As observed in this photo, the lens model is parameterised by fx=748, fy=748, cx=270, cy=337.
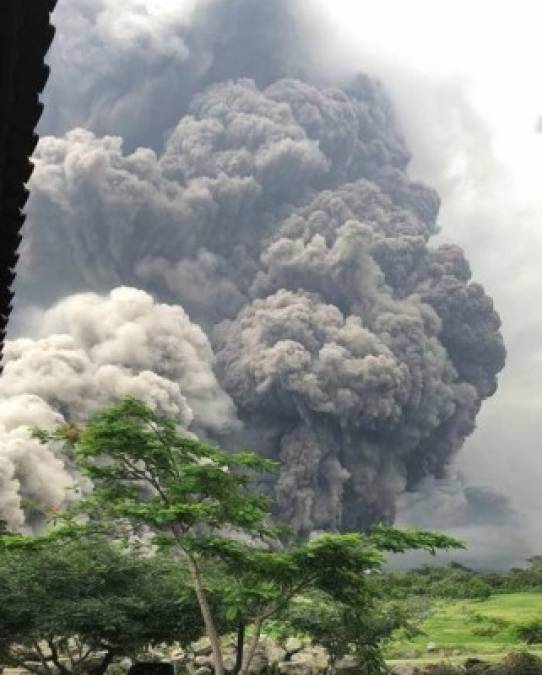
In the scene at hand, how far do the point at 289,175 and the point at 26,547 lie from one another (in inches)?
3929

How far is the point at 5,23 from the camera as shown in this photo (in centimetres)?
392

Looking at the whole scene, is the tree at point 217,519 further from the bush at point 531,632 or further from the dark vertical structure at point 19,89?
the bush at point 531,632

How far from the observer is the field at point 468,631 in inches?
1524

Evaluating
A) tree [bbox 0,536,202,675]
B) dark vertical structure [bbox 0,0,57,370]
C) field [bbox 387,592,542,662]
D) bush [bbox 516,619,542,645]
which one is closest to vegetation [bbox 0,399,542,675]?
tree [bbox 0,536,202,675]

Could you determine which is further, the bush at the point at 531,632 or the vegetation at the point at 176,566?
the bush at the point at 531,632

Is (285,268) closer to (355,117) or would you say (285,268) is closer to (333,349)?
(333,349)

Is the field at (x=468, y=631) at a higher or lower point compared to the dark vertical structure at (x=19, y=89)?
higher

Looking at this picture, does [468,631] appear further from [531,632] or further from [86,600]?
[86,600]

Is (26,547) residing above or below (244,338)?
below

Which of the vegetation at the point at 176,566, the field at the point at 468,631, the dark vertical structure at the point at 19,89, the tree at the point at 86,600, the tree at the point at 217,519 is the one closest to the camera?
the dark vertical structure at the point at 19,89

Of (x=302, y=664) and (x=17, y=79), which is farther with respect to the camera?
(x=302, y=664)

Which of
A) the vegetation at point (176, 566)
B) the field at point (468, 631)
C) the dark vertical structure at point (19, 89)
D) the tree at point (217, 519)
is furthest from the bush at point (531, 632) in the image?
the dark vertical structure at point (19, 89)

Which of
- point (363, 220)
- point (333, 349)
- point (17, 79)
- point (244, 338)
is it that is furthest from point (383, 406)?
point (17, 79)

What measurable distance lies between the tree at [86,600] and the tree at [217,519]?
3.01 m
